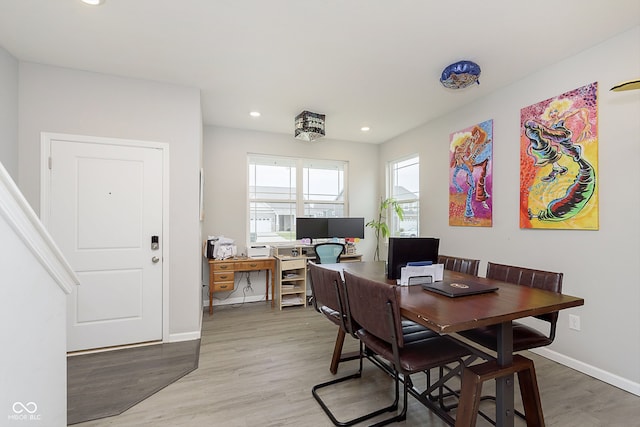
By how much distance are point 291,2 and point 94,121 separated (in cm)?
226

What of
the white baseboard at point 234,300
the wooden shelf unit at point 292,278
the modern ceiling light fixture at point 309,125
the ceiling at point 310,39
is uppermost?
the ceiling at point 310,39

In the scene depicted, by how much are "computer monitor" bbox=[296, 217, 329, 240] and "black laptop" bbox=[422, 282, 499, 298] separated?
9.51ft

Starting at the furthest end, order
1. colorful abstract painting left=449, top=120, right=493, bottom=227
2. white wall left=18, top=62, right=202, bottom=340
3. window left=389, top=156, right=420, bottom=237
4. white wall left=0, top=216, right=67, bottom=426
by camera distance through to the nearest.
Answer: window left=389, top=156, right=420, bottom=237 < colorful abstract painting left=449, top=120, right=493, bottom=227 < white wall left=18, top=62, right=202, bottom=340 < white wall left=0, top=216, right=67, bottom=426

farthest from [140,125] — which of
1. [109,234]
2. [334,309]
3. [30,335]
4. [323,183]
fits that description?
[323,183]

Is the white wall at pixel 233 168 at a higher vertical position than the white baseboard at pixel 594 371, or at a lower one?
higher

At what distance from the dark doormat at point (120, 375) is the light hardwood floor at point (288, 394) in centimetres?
10

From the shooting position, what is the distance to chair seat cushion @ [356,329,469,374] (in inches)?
61.0

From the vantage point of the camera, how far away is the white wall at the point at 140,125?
2.72 metres

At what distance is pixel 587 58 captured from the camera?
8.18 ft

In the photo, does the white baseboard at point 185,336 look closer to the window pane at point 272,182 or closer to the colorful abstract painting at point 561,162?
the window pane at point 272,182

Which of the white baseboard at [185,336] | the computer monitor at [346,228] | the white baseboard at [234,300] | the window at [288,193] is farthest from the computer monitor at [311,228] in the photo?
the white baseboard at [185,336]

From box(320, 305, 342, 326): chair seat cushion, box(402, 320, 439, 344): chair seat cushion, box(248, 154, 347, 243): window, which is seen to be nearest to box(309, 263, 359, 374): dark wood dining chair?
box(320, 305, 342, 326): chair seat cushion

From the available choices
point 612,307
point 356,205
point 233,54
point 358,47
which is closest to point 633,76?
point 612,307

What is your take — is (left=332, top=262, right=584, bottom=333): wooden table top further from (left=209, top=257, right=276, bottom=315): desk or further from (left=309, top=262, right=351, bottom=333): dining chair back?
(left=209, top=257, right=276, bottom=315): desk
